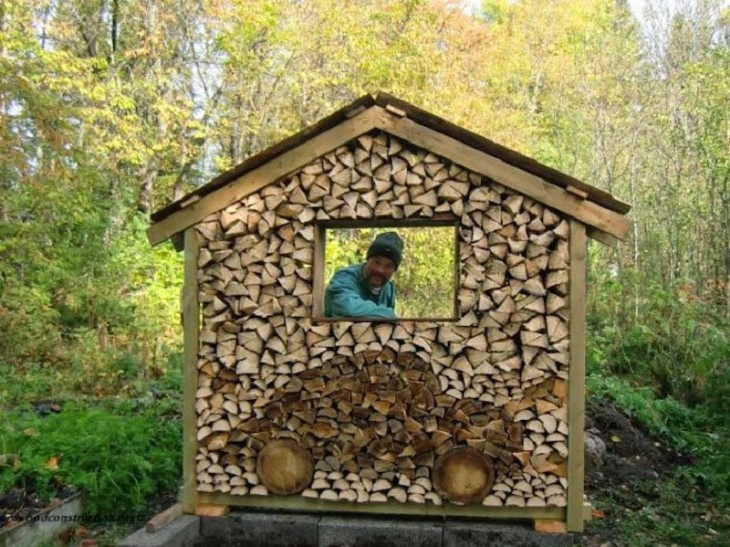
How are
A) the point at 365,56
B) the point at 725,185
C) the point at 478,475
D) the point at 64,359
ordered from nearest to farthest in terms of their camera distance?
the point at 478,475 → the point at 725,185 → the point at 64,359 → the point at 365,56

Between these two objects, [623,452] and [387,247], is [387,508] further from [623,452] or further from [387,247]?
[623,452]

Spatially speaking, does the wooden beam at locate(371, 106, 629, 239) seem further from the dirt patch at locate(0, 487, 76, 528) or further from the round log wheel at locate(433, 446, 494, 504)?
the dirt patch at locate(0, 487, 76, 528)

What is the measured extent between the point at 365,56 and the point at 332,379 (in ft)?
37.3

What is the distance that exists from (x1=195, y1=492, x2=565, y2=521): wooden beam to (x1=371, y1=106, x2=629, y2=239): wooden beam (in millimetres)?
1869

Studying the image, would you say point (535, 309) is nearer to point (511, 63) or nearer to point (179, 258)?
point (179, 258)

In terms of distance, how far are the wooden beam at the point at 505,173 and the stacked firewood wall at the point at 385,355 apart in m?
0.08

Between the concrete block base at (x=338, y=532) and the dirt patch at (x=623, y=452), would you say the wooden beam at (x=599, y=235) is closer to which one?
the concrete block base at (x=338, y=532)

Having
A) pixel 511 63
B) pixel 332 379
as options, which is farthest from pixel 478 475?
pixel 511 63

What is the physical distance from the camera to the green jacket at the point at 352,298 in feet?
15.1

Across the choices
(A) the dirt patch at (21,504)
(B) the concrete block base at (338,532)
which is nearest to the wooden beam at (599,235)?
(B) the concrete block base at (338,532)

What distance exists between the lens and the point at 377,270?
17.0 ft

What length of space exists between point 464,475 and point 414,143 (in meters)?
2.18

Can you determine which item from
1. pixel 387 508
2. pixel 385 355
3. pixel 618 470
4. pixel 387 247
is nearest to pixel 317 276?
pixel 385 355

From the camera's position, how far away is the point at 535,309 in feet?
13.8
